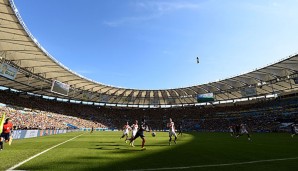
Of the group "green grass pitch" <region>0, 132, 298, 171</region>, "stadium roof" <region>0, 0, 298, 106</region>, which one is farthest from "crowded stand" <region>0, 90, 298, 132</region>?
"green grass pitch" <region>0, 132, 298, 171</region>

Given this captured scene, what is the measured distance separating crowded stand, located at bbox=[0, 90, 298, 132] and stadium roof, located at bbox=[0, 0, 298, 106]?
3.46 meters

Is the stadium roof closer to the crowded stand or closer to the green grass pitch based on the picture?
the crowded stand

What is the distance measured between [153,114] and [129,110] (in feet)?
30.0

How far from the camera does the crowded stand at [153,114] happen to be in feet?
172

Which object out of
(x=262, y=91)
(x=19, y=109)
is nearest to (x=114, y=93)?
(x=19, y=109)

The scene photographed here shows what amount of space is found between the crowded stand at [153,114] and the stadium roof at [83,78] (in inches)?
136

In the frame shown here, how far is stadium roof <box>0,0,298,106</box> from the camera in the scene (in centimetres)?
2947

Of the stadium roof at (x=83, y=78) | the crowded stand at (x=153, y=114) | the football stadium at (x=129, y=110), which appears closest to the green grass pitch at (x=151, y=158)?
the football stadium at (x=129, y=110)

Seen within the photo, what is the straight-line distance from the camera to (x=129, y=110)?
88625 mm

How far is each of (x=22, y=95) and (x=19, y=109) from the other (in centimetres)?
1543

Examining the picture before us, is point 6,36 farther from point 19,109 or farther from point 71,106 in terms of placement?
point 71,106

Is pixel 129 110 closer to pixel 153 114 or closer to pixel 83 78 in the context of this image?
pixel 153 114

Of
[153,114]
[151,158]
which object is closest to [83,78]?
[153,114]

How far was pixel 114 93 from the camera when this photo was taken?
7306cm
